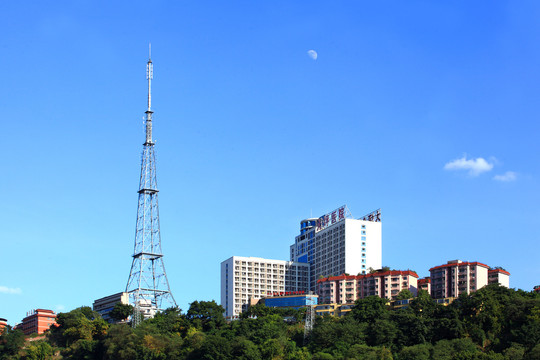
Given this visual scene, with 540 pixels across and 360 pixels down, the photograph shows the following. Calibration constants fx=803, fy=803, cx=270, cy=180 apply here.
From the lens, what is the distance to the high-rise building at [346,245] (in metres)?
152

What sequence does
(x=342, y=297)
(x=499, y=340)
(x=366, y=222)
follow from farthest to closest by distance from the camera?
(x=366, y=222), (x=342, y=297), (x=499, y=340)

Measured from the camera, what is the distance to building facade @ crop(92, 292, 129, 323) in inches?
5536

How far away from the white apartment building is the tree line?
36.4m

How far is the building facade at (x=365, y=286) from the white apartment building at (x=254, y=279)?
2690 centimetres

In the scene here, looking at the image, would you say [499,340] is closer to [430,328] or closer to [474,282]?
[430,328]

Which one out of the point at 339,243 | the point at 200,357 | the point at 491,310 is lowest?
the point at 200,357

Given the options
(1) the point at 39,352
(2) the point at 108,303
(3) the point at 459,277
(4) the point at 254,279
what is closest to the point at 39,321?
(2) the point at 108,303

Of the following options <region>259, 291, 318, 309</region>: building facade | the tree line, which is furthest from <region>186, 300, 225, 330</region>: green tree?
<region>259, 291, 318, 309</region>: building facade

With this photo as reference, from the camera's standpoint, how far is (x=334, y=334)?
10394 centimetres

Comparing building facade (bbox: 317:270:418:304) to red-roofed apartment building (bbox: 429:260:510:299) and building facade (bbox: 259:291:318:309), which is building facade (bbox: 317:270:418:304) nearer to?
building facade (bbox: 259:291:318:309)

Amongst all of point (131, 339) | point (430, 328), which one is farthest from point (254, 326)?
point (430, 328)

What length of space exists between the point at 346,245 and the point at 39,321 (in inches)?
2315

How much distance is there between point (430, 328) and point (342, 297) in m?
36.6

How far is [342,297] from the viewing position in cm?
13662
